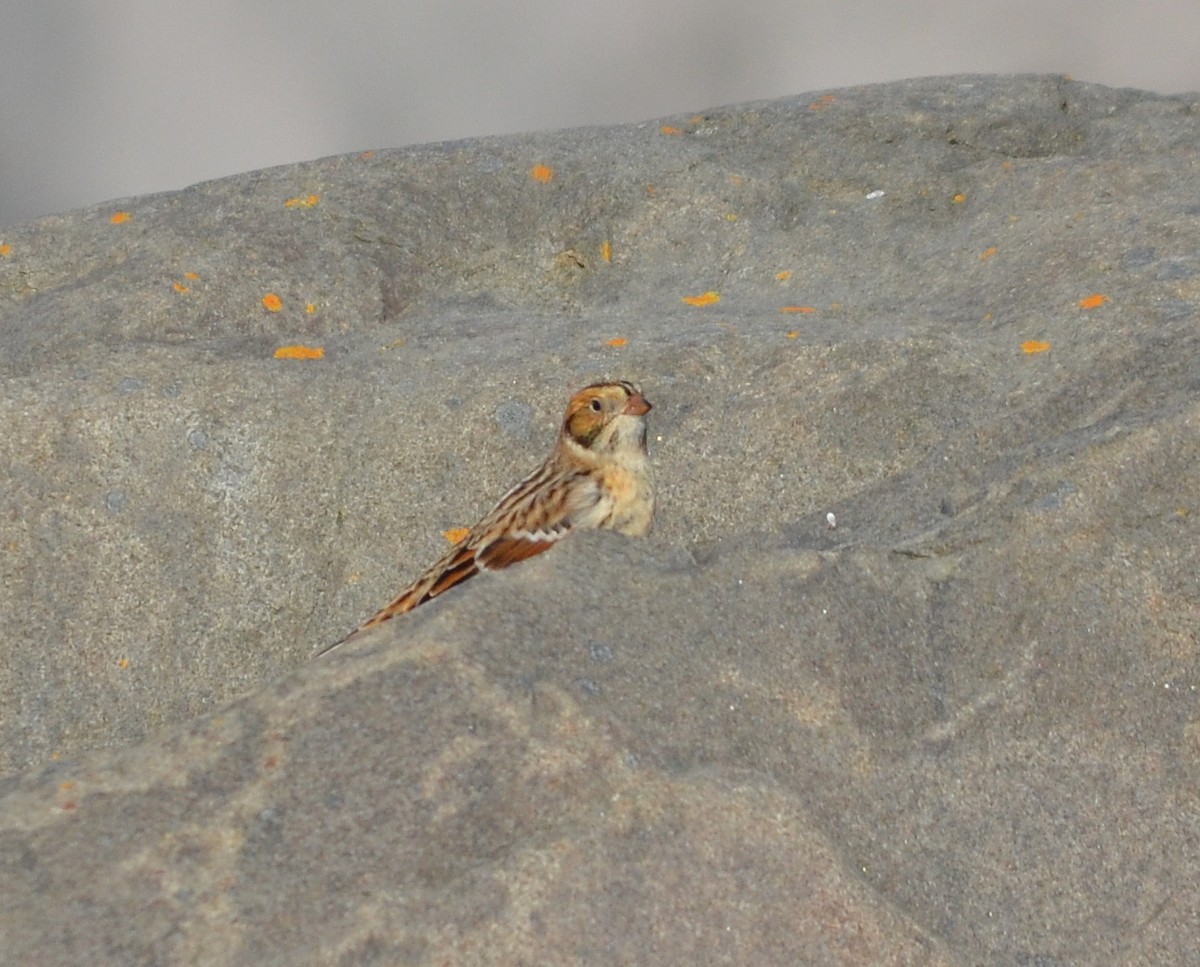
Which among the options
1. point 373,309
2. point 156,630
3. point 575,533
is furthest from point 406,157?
point 575,533

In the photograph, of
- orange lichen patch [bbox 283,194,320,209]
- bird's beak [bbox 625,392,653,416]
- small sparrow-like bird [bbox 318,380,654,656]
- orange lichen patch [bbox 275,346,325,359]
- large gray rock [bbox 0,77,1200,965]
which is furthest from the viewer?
orange lichen patch [bbox 283,194,320,209]

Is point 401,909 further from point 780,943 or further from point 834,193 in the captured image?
point 834,193

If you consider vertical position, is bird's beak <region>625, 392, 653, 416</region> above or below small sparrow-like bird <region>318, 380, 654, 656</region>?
above

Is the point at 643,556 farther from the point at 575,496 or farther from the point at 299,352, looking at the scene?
the point at 299,352

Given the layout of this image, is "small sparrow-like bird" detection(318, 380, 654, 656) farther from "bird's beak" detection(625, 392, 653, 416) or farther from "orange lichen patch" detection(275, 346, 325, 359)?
"orange lichen patch" detection(275, 346, 325, 359)

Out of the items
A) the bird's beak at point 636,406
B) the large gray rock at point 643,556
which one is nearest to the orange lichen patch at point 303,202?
the large gray rock at point 643,556

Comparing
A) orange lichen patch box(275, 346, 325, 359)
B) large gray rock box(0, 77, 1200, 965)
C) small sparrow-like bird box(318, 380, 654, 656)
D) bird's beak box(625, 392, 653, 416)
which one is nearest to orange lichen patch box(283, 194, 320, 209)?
large gray rock box(0, 77, 1200, 965)

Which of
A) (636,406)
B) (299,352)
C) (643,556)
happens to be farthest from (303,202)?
(643,556)
